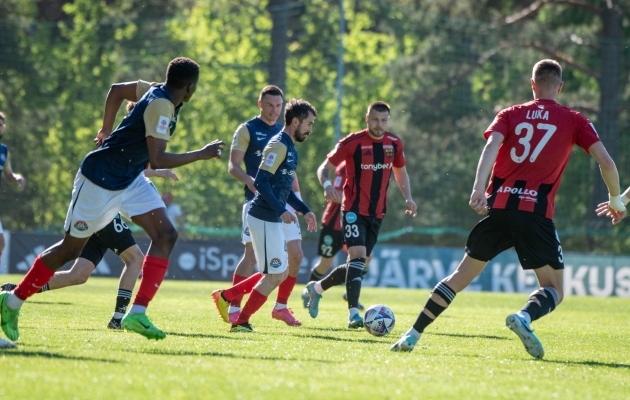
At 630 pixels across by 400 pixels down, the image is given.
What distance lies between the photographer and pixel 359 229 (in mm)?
10992

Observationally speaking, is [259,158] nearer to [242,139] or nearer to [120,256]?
[242,139]

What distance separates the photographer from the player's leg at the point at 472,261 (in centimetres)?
771

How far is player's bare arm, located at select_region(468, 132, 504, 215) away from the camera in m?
7.17

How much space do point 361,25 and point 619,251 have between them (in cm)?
1616

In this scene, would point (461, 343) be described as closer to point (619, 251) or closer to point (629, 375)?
point (629, 375)

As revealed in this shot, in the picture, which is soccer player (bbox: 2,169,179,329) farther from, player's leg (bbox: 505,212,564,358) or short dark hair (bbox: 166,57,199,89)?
A: player's leg (bbox: 505,212,564,358)

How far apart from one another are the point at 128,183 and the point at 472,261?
258cm

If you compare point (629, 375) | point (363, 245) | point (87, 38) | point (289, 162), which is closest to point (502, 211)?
point (629, 375)

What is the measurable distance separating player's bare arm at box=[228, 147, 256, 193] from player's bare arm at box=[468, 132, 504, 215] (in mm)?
3330

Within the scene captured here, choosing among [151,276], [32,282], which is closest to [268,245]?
[151,276]

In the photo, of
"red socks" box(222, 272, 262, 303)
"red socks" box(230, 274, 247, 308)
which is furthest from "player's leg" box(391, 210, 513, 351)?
"red socks" box(230, 274, 247, 308)

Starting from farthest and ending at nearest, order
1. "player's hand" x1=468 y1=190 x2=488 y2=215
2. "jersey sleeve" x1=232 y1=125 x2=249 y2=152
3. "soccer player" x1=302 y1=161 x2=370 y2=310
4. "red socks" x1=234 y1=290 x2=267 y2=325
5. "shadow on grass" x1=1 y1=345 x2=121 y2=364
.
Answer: "soccer player" x1=302 y1=161 x2=370 y2=310
"jersey sleeve" x1=232 y1=125 x2=249 y2=152
"red socks" x1=234 y1=290 x2=267 y2=325
"player's hand" x1=468 y1=190 x2=488 y2=215
"shadow on grass" x1=1 y1=345 x2=121 y2=364

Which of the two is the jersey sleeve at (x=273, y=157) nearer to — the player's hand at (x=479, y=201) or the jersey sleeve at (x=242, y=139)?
the jersey sleeve at (x=242, y=139)

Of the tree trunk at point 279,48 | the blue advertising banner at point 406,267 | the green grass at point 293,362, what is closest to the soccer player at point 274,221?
the green grass at point 293,362
